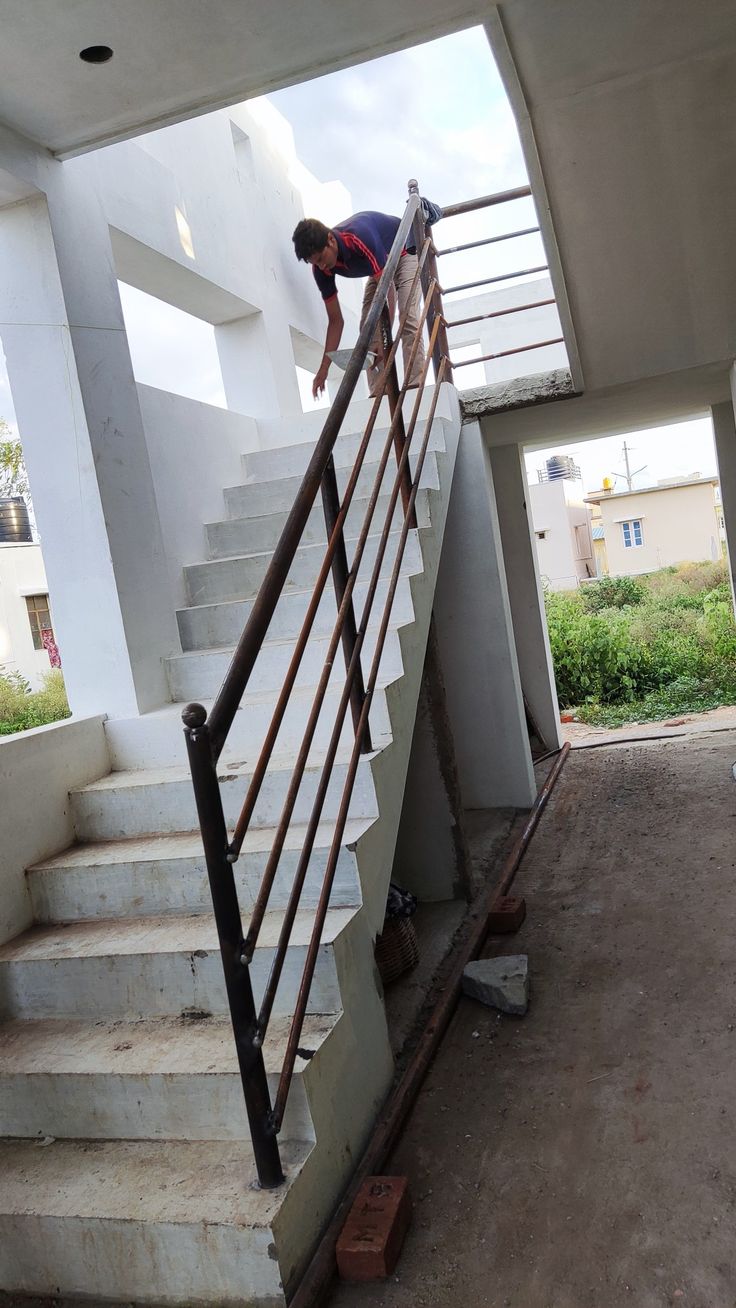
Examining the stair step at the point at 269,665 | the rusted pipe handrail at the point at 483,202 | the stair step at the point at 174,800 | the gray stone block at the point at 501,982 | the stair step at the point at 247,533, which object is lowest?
the gray stone block at the point at 501,982

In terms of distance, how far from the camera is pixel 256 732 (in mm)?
3381

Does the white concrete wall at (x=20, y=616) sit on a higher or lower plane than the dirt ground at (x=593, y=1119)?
higher

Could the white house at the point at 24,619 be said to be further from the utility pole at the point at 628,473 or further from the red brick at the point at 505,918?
the utility pole at the point at 628,473

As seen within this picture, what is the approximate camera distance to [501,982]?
10.8 ft

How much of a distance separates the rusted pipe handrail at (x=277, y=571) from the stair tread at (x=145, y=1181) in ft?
3.41

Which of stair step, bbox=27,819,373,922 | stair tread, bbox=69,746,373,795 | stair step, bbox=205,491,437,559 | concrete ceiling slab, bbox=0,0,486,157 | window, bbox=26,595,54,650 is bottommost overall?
stair step, bbox=27,819,373,922

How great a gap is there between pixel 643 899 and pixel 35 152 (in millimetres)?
4182

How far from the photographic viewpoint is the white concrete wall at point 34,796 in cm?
297

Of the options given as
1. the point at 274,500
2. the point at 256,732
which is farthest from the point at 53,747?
the point at 274,500

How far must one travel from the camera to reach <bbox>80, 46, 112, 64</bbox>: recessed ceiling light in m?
2.86

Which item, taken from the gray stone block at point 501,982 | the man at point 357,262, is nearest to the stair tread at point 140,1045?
the gray stone block at point 501,982

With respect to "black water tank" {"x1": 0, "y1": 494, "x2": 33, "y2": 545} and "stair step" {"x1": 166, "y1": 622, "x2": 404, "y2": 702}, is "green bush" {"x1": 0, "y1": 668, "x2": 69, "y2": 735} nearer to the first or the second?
"black water tank" {"x1": 0, "y1": 494, "x2": 33, "y2": 545}

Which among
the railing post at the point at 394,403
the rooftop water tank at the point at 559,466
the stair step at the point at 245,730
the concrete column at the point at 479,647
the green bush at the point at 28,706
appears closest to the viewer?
the stair step at the point at 245,730

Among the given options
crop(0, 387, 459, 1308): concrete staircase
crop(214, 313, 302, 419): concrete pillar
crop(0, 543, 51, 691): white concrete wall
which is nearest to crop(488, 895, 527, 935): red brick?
crop(0, 387, 459, 1308): concrete staircase
